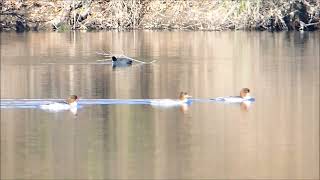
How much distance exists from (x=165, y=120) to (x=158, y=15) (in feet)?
97.2

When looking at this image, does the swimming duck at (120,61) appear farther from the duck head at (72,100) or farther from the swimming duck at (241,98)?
the duck head at (72,100)

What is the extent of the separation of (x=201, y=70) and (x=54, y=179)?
1467cm

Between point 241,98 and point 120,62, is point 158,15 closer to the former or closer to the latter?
point 120,62

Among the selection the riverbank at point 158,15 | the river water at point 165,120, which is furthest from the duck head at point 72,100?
the riverbank at point 158,15

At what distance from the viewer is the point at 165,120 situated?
786 inches

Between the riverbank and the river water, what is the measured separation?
10349mm

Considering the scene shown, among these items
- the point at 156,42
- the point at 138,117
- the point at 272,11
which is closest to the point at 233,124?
the point at 138,117

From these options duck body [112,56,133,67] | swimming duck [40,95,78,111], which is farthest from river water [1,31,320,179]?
duck body [112,56,133,67]

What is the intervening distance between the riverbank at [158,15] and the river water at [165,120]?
10.3 metres

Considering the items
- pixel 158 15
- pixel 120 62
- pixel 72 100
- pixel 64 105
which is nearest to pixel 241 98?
pixel 72 100

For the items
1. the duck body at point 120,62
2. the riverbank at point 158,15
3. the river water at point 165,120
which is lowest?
the river water at point 165,120

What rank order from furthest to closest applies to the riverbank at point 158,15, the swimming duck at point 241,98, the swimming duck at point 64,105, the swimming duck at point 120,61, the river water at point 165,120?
the riverbank at point 158,15, the swimming duck at point 120,61, the swimming duck at point 241,98, the swimming duck at point 64,105, the river water at point 165,120

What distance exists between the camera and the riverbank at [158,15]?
45812mm

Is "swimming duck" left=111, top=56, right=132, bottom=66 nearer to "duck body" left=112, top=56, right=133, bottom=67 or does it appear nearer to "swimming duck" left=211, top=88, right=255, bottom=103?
"duck body" left=112, top=56, right=133, bottom=67
